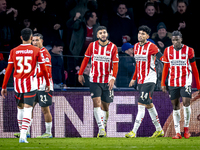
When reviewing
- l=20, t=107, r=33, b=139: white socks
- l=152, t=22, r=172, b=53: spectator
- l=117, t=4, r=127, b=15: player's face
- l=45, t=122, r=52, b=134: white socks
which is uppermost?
l=117, t=4, r=127, b=15: player's face

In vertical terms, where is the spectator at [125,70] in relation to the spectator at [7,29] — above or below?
below

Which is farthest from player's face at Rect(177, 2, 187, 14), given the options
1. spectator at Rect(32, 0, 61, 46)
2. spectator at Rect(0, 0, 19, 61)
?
spectator at Rect(0, 0, 19, 61)

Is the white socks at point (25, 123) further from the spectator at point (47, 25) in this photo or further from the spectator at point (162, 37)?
the spectator at point (162, 37)

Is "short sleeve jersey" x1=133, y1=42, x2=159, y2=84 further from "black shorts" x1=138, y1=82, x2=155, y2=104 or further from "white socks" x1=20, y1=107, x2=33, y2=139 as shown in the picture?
"white socks" x1=20, y1=107, x2=33, y2=139

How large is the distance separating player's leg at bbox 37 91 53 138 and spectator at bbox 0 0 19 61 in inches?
114

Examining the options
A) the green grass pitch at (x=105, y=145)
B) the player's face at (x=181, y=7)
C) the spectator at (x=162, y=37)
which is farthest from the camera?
the player's face at (x=181, y=7)

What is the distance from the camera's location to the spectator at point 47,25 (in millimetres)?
9945

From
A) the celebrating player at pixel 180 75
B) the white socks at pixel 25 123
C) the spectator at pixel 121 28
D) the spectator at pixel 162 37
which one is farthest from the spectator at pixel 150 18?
the white socks at pixel 25 123

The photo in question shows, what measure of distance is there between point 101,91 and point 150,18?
4.24 metres

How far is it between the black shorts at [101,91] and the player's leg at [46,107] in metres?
0.93

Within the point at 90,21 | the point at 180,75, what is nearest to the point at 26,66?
the point at 180,75

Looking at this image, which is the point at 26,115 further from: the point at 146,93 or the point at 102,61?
the point at 146,93

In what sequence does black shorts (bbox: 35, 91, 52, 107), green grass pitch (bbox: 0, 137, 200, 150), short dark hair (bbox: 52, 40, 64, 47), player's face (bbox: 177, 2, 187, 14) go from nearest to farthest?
green grass pitch (bbox: 0, 137, 200, 150), black shorts (bbox: 35, 91, 52, 107), short dark hair (bbox: 52, 40, 64, 47), player's face (bbox: 177, 2, 187, 14)

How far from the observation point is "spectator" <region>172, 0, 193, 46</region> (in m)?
10.4
